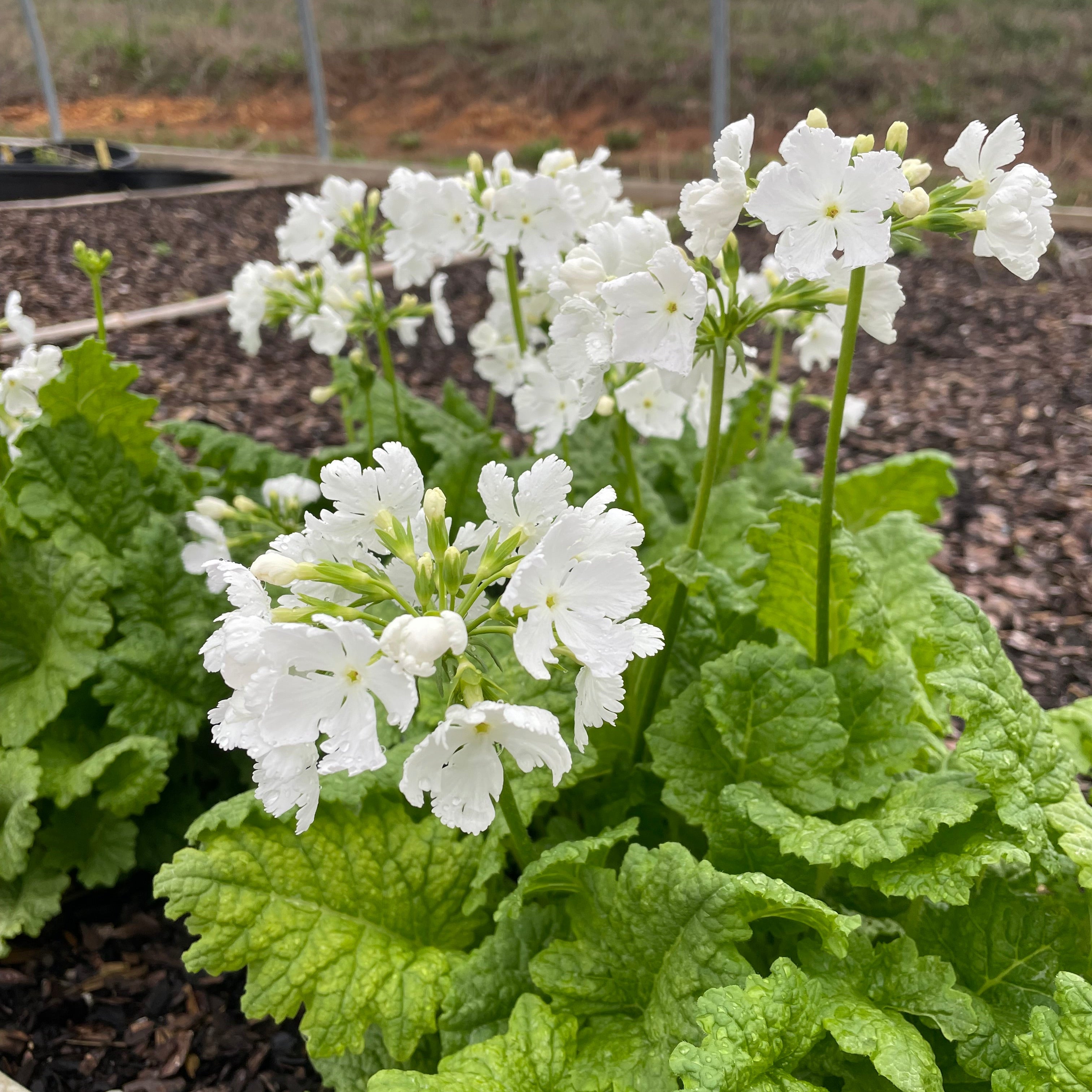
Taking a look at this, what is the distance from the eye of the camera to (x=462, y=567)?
4.38 feet

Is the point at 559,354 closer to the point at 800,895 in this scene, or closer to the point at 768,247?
the point at 800,895

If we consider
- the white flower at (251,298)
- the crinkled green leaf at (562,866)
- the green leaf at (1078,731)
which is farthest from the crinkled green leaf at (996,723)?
the white flower at (251,298)

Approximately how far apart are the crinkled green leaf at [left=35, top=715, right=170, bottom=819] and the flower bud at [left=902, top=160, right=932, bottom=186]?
5.70 ft

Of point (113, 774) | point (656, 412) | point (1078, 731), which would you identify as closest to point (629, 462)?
point (656, 412)

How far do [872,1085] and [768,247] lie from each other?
222 inches

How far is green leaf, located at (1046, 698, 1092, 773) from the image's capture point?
200cm

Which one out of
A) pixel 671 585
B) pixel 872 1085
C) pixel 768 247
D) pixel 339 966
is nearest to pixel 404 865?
pixel 339 966

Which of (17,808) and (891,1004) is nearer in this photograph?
(891,1004)

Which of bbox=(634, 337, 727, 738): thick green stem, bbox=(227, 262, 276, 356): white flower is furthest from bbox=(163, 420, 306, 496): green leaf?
bbox=(634, 337, 727, 738): thick green stem

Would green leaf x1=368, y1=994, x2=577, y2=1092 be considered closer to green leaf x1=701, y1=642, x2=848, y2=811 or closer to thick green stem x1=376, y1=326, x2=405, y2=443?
green leaf x1=701, y1=642, x2=848, y2=811

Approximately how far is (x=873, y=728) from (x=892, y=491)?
128 cm

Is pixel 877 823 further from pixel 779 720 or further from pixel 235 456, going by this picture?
pixel 235 456

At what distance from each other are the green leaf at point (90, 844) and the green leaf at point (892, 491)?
2.05m

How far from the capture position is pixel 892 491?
2.95 meters
